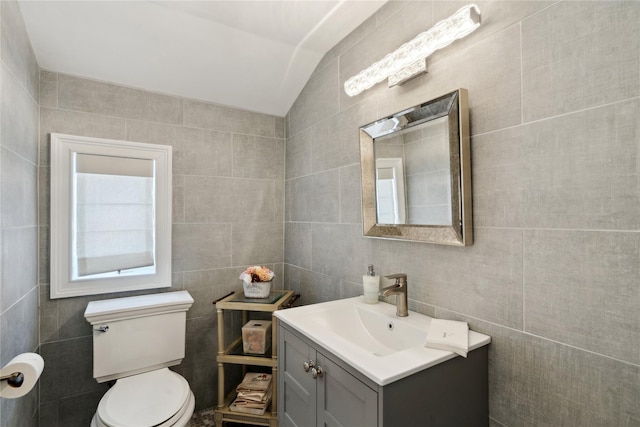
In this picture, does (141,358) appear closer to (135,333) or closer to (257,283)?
(135,333)

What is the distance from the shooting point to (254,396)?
1946mm

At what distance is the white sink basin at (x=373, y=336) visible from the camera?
3.10 ft

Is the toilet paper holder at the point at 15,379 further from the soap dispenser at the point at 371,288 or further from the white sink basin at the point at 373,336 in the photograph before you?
the soap dispenser at the point at 371,288

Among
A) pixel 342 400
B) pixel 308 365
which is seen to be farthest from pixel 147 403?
pixel 342 400

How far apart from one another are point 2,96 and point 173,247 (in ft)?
3.86

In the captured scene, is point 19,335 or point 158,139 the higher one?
point 158,139

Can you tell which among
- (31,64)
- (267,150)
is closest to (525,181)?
(267,150)

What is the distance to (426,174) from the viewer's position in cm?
136

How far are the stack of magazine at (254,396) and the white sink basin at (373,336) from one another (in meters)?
0.83

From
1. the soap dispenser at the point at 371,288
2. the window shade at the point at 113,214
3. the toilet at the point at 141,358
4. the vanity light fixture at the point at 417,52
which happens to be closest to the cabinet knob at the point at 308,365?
the soap dispenser at the point at 371,288

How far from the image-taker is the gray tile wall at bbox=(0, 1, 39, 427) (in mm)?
1241

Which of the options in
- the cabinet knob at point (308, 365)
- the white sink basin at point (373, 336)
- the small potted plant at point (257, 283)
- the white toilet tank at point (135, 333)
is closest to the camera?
the white sink basin at point (373, 336)

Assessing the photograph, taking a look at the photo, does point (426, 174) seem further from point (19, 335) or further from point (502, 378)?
point (19, 335)

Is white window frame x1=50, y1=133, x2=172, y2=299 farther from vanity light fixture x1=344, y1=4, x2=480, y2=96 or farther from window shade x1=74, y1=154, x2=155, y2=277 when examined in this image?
vanity light fixture x1=344, y1=4, x2=480, y2=96
